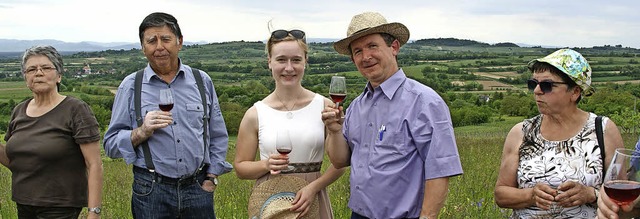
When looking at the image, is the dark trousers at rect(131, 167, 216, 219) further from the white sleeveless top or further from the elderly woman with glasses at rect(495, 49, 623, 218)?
the elderly woman with glasses at rect(495, 49, 623, 218)

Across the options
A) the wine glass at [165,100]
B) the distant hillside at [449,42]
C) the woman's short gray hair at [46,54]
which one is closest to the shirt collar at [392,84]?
the wine glass at [165,100]

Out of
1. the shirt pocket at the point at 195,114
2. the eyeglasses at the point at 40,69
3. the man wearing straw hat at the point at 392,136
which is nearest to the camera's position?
the man wearing straw hat at the point at 392,136

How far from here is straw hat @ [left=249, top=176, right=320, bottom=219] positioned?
356 cm

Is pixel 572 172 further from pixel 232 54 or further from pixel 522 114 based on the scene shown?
pixel 232 54

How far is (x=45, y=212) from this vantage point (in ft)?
12.5

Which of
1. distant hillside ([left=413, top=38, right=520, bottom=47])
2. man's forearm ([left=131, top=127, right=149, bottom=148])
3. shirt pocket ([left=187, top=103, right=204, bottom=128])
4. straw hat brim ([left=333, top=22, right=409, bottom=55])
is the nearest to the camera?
straw hat brim ([left=333, top=22, right=409, bottom=55])

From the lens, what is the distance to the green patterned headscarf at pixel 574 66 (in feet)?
10.6

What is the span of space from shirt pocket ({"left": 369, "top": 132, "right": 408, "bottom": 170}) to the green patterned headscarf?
0.99 m

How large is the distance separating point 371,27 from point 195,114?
140 centimetres

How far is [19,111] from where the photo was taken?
12.8 ft

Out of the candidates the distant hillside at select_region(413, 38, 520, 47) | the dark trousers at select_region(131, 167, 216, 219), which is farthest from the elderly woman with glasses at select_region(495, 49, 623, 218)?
the distant hillside at select_region(413, 38, 520, 47)

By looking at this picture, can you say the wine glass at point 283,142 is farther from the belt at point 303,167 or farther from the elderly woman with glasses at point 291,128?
the belt at point 303,167

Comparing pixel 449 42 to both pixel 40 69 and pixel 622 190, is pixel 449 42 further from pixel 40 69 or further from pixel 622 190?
pixel 622 190

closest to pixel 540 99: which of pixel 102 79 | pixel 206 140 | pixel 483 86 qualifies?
pixel 206 140
